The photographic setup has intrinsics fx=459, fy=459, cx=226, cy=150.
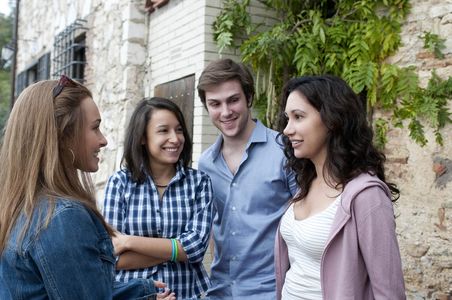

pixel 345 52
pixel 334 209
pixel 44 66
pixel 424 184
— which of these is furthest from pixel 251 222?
pixel 44 66

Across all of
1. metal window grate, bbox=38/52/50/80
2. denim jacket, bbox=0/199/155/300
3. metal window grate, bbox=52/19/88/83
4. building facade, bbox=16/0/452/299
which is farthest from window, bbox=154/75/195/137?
metal window grate, bbox=38/52/50/80

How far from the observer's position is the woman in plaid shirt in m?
2.01

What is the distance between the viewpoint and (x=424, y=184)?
3031mm

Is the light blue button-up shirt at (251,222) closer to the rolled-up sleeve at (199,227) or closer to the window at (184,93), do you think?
the rolled-up sleeve at (199,227)

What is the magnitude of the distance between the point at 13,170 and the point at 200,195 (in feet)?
3.24

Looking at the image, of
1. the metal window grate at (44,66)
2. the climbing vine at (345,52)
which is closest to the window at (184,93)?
the climbing vine at (345,52)

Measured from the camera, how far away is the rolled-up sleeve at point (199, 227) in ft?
6.71

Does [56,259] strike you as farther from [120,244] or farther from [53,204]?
[120,244]

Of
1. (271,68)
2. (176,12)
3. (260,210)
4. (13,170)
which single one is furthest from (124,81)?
(13,170)

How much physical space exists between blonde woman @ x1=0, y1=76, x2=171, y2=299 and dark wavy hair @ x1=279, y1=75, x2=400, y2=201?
0.86 metres

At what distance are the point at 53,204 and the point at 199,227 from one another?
0.93 metres

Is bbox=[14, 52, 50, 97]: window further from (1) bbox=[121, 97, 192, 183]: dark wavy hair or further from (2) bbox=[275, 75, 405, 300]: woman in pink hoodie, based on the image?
(2) bbox=[275, 75, 405, 300]: woman in pink hoodie

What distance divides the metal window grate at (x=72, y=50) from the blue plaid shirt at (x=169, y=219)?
514 centimetres

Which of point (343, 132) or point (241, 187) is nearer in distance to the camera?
point (343, 132)
